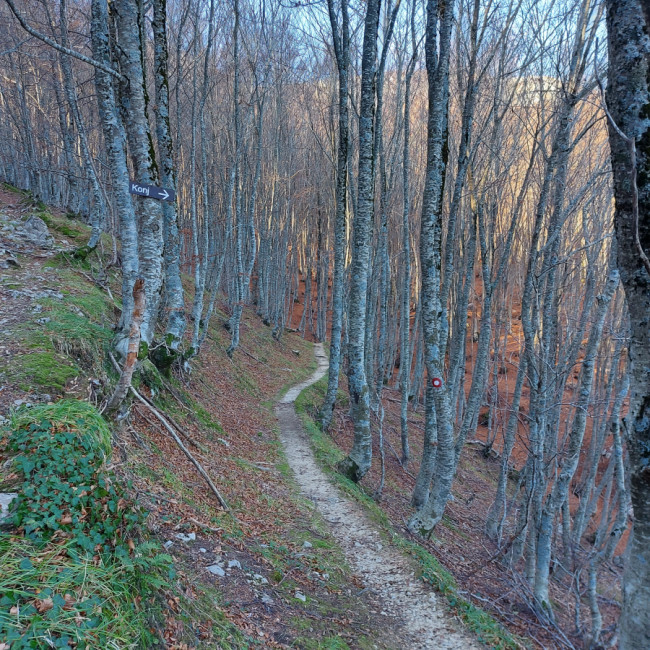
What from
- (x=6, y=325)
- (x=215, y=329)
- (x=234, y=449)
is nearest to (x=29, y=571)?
(x=6, y=325)

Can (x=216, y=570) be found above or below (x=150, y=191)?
below

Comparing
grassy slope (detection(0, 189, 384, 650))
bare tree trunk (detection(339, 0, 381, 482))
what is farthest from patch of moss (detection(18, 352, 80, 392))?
bare tree trunk (detection(339, 0, 381, 482))

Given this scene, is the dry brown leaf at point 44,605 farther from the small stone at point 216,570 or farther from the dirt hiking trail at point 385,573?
the dirt hiking trail at point 385,573

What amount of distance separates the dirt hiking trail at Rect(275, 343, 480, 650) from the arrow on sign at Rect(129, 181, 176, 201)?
5247 mm

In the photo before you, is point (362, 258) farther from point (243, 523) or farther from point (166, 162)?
point (243, 523)

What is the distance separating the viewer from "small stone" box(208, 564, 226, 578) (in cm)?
396

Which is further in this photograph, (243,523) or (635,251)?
(243,523)

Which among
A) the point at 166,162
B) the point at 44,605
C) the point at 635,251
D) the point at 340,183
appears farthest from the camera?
the point at 340,183

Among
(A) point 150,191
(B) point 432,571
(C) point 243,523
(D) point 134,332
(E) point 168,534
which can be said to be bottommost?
(B) point 432,571

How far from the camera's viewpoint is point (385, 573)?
530 centimetres

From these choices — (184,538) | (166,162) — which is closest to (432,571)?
(184,538)

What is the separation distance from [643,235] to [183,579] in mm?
3940

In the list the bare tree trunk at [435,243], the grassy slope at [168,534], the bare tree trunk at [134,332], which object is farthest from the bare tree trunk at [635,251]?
the bare tree trunk at [435,243]

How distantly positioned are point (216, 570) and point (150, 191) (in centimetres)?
438
